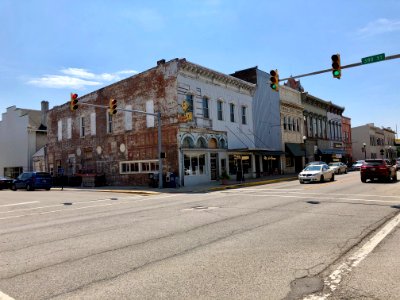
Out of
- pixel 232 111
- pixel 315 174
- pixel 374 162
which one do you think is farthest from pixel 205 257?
pixel 232 111

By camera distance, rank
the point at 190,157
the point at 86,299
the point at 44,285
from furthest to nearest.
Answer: the point at 190,157 → the point at 44,285 → the point at 86,299

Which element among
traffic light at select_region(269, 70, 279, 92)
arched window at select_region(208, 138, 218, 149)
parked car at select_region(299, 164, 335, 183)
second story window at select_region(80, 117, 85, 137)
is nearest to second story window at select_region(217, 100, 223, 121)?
arched window at select_region(208, 138, 218, 149)

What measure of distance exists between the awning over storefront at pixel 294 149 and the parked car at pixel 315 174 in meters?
16.2

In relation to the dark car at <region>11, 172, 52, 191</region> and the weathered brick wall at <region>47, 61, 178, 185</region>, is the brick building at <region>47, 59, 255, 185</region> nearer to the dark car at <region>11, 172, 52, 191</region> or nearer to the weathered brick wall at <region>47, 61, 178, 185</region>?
the weathered brick wall at <region>47, 61, 178, 185</region>

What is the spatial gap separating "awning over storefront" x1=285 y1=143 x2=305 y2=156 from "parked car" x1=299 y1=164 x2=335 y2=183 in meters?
16.2

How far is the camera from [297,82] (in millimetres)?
→ 53750

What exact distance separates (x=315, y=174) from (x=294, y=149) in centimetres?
1959

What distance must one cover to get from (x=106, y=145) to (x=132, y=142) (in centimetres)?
429

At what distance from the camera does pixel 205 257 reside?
6.43 meters

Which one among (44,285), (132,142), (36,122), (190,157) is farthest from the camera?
(36,122)

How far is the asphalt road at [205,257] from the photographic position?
4805mm

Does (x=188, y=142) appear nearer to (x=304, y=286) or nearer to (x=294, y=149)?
(x=294, y=149)

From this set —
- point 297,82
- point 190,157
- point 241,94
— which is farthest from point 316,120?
point 190,157

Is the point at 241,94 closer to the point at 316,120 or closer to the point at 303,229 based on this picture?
the point at 316,120
